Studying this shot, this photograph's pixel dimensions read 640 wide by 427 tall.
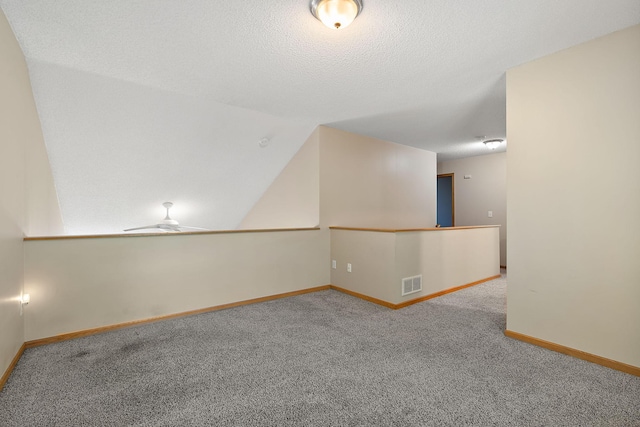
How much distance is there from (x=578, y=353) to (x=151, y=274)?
12.2ft

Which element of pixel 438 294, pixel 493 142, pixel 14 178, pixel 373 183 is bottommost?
pixel 438 294

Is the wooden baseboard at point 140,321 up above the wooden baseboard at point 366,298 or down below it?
above

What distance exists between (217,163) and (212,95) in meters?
1.27

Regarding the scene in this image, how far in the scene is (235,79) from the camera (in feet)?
8.98

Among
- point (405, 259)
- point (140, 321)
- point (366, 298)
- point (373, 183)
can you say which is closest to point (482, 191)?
point (373, 183)

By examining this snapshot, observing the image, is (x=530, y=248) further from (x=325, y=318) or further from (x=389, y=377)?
(x=325, y=318)

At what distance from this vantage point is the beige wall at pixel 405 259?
343 cm

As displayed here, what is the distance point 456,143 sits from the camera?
16.7 feet

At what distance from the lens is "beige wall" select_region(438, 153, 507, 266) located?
5734 mm

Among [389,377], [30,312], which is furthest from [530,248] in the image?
[30,312]

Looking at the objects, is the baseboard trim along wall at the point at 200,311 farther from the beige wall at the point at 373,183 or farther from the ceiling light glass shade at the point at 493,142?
the ceiling light glass shade at the point at 493,142

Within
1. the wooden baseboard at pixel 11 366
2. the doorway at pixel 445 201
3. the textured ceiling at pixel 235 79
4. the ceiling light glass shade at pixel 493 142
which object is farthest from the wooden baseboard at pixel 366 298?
the doorway at pixel 445 201

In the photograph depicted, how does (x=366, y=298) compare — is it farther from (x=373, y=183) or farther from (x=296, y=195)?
(x=373, y=183)

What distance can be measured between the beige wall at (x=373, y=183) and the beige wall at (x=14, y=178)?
116 inches
